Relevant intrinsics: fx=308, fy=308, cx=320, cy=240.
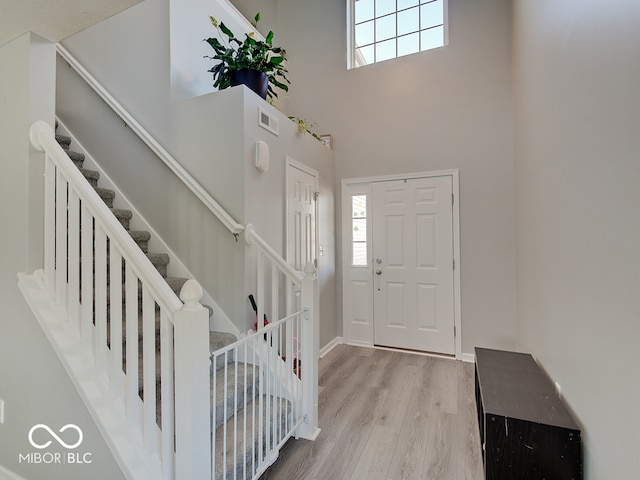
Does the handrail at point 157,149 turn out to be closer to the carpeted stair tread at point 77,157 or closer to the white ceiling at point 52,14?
the carpeted stair tread at point 77,157

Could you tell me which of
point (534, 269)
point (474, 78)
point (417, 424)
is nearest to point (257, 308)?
point (417, 424)

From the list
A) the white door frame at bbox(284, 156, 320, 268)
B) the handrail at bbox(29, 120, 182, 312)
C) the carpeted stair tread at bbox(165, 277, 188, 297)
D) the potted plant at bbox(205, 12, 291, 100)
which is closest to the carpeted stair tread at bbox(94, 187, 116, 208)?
the carpeted stair tread at bbox(165, 277, 188, 297)

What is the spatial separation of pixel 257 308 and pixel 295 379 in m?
0.55

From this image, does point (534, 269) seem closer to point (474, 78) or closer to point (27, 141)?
point (474, 78)

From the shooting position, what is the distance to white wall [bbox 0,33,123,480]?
1448 millimetres

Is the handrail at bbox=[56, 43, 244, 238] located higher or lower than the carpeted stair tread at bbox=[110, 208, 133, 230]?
higher

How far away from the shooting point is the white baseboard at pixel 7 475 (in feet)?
5.19

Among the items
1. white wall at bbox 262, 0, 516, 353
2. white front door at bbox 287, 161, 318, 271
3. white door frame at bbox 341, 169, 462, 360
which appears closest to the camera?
white front door at bbox 287, 161, 318, 271

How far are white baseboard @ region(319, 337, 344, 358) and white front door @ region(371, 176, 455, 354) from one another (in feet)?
1.47

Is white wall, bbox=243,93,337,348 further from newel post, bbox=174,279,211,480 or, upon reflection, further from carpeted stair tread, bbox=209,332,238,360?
newel post, bbox=174,279,211,480

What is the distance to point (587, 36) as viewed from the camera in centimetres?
119

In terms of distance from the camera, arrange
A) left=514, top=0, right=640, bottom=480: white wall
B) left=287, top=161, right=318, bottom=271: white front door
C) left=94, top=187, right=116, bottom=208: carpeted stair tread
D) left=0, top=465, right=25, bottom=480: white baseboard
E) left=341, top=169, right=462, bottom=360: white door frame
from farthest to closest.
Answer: left=341, top=169, right=462, bottom=360: white door frame
left=287, top=161, right=318, bottom=271: white front door
left=94, top=187, right=116, bottom=208: carpeted stair tread
left=0, top=465, right=25, bottom=480: white baseboard
left=514, top=0, right=640, bottom=480: white wall

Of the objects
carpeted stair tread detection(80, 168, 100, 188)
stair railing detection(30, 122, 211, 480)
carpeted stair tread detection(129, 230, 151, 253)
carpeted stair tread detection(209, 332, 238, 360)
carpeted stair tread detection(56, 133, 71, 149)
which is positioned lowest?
carpeted stair tread detection(209, 332, 238, 360)

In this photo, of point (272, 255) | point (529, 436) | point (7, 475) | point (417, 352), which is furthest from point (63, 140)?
point (417, 352)
